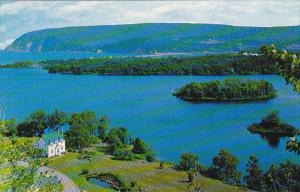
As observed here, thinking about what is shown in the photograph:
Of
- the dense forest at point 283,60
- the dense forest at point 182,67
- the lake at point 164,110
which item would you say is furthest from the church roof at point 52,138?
the dense forest at point 182,67

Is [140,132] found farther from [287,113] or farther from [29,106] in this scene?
[29,106]

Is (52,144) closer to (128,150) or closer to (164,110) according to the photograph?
(128,150)

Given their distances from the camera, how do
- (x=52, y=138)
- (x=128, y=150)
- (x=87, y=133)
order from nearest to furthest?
(x=52, y=138) < (x=128, y=150) < (x=87, y=133)

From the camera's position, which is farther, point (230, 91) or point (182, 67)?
point (182, 67)

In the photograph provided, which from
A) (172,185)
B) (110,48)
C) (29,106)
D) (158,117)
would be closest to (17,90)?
(29,106)

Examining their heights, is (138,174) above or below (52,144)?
below

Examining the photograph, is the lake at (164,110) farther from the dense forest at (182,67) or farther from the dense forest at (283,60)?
the dense forest at (283,60)

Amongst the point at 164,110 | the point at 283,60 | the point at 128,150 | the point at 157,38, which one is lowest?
the point at 164,110

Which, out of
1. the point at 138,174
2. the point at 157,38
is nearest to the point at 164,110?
the point at 138,174

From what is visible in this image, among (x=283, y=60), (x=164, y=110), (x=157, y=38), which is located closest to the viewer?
(x=283, y=60)
